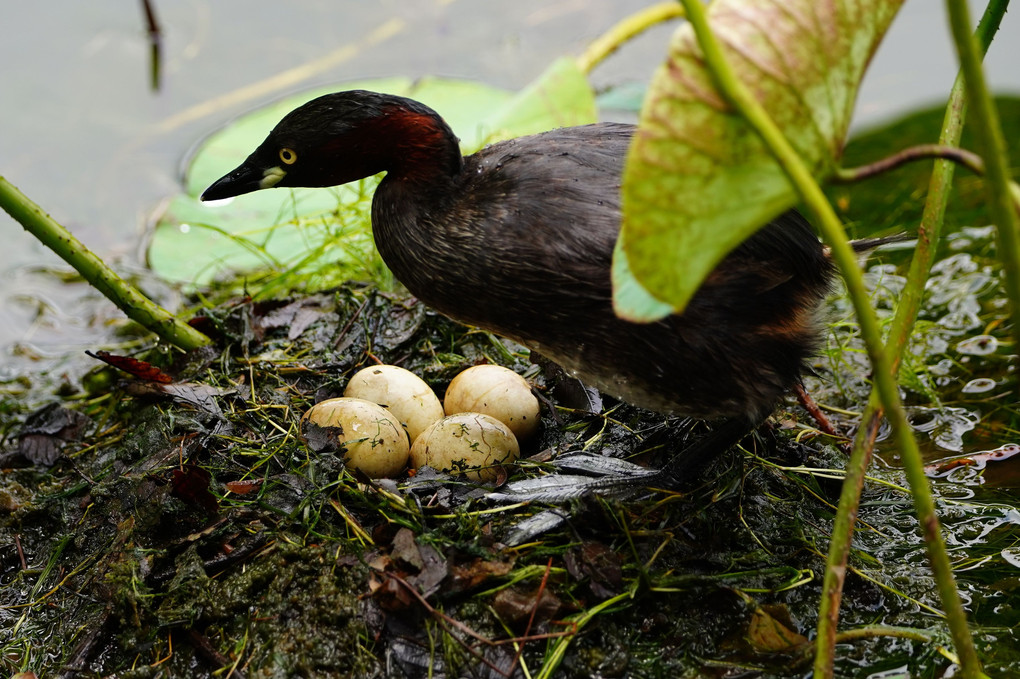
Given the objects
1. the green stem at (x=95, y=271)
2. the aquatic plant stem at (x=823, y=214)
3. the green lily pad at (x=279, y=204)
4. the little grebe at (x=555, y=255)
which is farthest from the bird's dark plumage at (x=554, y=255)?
the green lily pad at (x=279, y=204)

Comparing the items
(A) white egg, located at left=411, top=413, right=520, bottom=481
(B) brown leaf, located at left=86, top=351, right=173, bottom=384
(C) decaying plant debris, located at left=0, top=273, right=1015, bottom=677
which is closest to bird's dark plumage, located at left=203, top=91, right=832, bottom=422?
(A) white egg, located at left=411, top=413, right=520, bottom=481

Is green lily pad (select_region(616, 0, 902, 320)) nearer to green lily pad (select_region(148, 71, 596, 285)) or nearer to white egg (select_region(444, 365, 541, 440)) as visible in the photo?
white egg (select_region(444, 365, 541, 440))

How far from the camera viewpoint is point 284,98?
6180mm

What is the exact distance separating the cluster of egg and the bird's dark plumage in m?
0.36

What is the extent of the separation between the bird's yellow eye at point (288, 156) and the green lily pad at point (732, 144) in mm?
1752

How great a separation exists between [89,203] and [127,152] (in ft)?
1.53

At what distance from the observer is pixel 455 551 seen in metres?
2.96

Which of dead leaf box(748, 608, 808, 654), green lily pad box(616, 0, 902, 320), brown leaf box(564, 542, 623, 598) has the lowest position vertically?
dead leaf box(748, 608, 808, 654)

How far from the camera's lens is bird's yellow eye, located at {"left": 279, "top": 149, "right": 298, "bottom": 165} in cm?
334

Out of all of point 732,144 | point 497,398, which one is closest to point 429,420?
point 497,398

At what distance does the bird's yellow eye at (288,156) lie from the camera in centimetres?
334

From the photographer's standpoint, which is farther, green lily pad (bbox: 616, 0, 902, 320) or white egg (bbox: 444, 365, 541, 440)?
white egg (bbox: 444, 365, 541, 440)

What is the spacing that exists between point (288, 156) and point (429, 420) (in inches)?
41.4

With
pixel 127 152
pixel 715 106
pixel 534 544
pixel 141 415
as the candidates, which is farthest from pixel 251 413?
pixel 127 152
